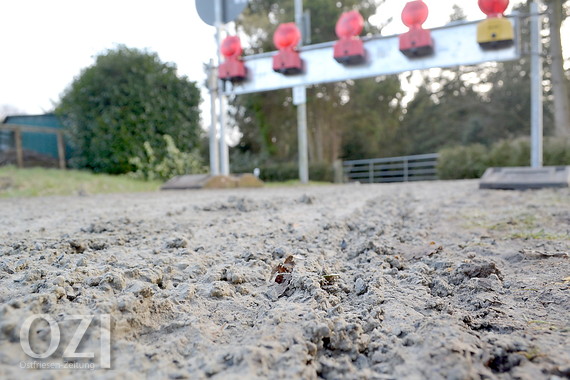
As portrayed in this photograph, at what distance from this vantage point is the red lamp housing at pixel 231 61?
24.3 ft

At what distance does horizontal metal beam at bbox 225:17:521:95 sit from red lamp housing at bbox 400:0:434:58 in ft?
0.77

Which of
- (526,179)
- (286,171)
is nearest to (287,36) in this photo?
(526,179)

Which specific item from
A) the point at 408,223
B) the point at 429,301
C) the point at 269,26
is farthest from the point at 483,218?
the point at 269,26

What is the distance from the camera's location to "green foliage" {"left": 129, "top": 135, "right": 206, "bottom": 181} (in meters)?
9.39

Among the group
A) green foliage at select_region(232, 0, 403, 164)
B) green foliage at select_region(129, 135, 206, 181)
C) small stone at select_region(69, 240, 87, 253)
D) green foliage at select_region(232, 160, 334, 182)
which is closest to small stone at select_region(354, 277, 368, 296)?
small stone at select_region(69, 240, 87, 253)

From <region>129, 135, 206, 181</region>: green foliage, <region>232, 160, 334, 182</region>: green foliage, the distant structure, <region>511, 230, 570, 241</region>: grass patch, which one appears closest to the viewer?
<region>511, 230, 570, 241</region>: grass patch

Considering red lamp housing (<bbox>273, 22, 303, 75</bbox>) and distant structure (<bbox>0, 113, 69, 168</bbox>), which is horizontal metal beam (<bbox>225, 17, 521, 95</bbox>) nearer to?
red lamp housing (<bbox>273, 22, 303, 75</bbox>)

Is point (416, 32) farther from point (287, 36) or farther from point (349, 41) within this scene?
point (287, 36)

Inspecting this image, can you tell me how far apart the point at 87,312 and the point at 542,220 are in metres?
2.58

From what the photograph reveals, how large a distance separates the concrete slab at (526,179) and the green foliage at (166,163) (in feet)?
22.2

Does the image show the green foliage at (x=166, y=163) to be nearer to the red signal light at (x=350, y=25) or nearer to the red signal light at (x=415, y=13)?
the red signal light at (x=350, y=25)

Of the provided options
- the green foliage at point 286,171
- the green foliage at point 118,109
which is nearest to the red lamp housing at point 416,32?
the green foliage at point 118,109

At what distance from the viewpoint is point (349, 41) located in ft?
20.7

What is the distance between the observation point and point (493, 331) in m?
1.04
